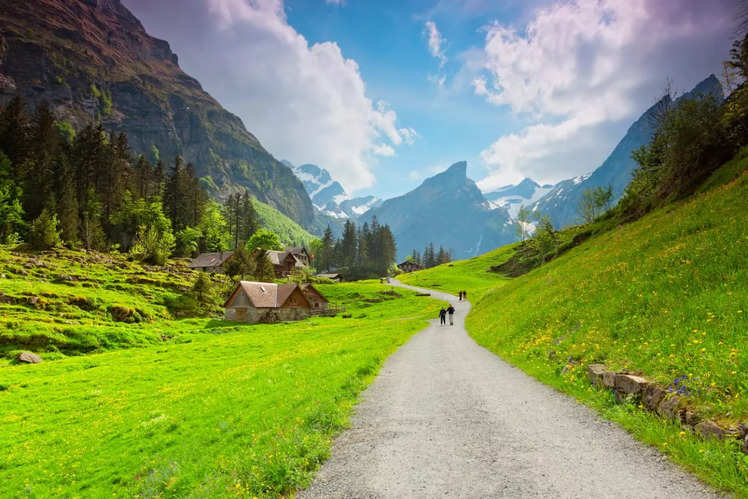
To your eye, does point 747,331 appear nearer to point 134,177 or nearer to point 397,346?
point 397,346

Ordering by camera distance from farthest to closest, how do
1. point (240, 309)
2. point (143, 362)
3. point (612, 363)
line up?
point (240, 309), point (143, 362), point (612, 363)

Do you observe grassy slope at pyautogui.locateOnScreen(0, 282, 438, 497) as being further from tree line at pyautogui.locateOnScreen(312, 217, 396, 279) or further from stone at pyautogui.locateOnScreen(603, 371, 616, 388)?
tree line at pyautogui.locateOnScreen(312, 217, 396, 279)

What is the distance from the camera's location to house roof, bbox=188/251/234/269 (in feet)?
337

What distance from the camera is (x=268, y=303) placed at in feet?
219

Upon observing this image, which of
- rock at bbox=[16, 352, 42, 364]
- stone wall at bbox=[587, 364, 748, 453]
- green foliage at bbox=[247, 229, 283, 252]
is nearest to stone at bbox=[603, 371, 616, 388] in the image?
stone wall at bbox=[587, 364, 748, 453]

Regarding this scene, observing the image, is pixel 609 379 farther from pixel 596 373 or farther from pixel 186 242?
pixel 186 242

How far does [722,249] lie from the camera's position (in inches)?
578

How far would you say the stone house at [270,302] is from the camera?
63938 millimetres

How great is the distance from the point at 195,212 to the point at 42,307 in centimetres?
9030

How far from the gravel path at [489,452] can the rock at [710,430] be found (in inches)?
40.5

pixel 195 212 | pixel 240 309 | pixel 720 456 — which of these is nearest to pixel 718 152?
pixel 720 456

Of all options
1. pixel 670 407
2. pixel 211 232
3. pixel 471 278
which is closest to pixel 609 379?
pixel 670 407

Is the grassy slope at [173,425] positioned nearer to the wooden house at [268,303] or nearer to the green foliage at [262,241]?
the wooden house at [268,303]

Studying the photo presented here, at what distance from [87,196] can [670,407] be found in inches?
4824
